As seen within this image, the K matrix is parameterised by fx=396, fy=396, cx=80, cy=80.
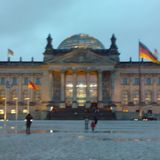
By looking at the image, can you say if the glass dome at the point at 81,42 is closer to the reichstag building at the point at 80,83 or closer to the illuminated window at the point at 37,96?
the reichstag building at the point at 80,83

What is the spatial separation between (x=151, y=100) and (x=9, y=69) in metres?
38.8

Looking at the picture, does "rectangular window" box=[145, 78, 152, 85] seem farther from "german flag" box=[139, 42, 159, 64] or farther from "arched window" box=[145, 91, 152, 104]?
"german flag" box=[139, 42, 159, 64]

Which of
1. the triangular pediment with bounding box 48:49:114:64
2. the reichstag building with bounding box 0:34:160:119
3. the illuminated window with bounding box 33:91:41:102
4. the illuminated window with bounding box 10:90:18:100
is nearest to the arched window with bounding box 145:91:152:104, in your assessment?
the reichstag building with bounding box 0:34:160:119

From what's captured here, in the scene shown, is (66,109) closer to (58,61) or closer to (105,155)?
(58,61)

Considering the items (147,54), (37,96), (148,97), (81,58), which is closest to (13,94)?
(37,96)

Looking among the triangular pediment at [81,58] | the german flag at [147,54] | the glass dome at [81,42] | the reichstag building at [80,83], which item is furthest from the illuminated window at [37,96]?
the german flag at [147,54]

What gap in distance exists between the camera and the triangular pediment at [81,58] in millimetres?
101125

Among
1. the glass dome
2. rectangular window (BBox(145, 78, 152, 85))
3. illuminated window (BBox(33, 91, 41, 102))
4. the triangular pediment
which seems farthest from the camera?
the glass dome

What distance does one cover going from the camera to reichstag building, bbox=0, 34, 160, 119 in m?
101

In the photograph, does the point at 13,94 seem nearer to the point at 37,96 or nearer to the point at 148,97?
the point at 37,96

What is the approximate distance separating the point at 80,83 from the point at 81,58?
701 cm

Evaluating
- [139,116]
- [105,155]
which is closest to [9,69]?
[139,116]

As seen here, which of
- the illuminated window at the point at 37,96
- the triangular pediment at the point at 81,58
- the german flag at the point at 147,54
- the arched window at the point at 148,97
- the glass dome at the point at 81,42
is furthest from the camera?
the glass dome at the point at 81,42

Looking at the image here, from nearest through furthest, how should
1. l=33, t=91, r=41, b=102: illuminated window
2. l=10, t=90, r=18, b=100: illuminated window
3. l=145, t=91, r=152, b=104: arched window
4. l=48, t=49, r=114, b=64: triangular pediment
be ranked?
l=48, t=49, r=114, b=64: triangular pediment, l=145, t=91, r=152, b=104: arched window, l=33, t=91, r=41, b=102: illuminated window, l=10, t=90, r=18, b=100: illuminated window
